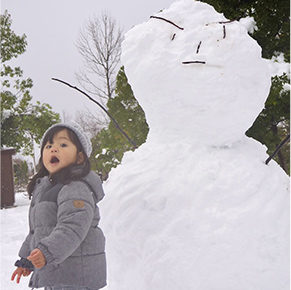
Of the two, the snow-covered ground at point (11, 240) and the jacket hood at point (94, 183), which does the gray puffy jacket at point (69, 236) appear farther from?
the snow-covered ground at point (11, 240)

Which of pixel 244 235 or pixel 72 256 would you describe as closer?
pixel 72 256

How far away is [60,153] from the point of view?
1.68 meters

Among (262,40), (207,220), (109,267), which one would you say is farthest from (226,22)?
(262,40)

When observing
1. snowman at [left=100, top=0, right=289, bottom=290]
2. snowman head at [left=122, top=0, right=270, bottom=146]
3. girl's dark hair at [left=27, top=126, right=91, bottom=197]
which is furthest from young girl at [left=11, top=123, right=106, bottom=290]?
snowman head at [left=122, top=0, right=270, bottom=146]

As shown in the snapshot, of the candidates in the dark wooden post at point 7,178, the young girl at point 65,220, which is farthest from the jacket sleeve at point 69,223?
the dark wooden post at point 7,178

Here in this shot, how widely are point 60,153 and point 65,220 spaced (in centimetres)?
37

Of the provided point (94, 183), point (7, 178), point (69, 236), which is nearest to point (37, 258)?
point (69, 236)

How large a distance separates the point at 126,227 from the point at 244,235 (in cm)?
60

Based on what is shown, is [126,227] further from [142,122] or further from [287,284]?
[142,122]

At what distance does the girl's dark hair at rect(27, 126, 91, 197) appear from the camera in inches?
63.9

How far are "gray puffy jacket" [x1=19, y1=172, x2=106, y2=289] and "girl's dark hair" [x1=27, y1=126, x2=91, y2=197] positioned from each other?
37mm

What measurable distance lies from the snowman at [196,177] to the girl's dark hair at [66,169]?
32 cm

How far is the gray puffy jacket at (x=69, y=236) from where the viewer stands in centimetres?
141

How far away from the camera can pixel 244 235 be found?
66.3 inches
